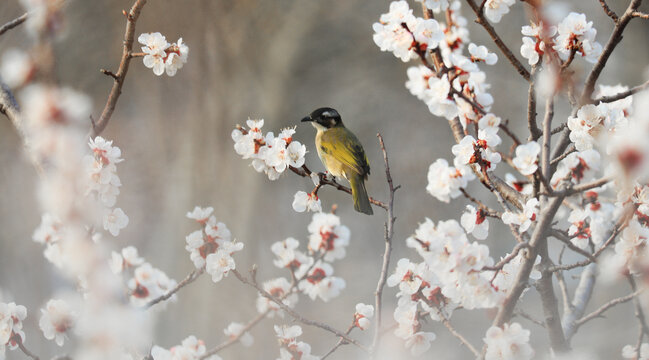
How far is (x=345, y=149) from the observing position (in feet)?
3.94

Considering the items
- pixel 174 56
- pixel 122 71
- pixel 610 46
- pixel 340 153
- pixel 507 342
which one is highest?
pixel 340 153

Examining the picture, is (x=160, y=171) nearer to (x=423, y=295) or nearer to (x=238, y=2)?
(x=238, y=2)

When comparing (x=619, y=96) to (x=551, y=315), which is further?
(x=551, y=315)

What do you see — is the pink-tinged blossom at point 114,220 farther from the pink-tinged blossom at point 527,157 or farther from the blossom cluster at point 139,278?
the pink-tinged blossom at point 527,157

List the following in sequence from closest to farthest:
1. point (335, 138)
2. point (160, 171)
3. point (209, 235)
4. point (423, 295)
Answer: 1. point (423, 295)
2. point (209, 235)
3. point (335, 138)
4. point (160, 171)

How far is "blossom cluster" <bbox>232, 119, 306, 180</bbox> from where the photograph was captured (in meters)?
0.74

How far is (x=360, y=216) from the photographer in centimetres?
294

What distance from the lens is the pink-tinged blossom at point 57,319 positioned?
0.77m

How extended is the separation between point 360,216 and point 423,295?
2.24 meters

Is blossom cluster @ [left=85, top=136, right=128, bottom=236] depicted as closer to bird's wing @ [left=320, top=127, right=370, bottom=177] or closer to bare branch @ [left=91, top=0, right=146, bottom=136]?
bare branch @ [left=91, top=0, right=146, bottom=136]

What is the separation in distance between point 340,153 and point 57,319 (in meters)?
0.61

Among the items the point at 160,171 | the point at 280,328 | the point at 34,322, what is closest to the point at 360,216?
the point at 160,171

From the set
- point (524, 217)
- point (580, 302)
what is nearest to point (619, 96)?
point (524, 217)

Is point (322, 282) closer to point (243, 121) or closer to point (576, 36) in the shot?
point (576, 36)
